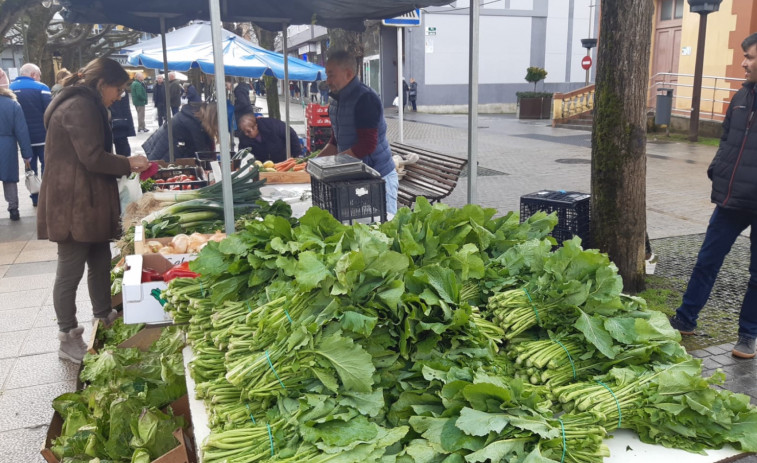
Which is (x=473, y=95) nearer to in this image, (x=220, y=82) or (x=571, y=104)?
(x=220, y=82)

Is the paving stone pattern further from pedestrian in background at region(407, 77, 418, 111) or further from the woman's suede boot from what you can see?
pedestrian in background at region(407, 77, 418, 111)

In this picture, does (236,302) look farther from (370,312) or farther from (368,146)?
(368,146)

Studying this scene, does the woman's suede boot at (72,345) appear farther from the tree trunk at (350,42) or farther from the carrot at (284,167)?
the tree trunk at (350,42)

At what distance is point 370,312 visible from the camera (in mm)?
2184

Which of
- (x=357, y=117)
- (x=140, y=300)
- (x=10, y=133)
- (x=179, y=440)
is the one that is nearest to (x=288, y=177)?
(x=357, y=117)

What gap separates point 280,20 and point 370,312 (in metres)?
6.02

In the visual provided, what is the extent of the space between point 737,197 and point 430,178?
14.3 feet

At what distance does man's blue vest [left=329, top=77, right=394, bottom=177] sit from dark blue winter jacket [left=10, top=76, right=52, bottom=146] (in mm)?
6670

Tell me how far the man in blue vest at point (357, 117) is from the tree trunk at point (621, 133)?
1.85 meters

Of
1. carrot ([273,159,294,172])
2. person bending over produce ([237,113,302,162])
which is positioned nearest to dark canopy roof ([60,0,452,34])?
person bending over produce ([237,113,302,162])

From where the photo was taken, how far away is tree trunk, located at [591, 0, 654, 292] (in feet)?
17.5

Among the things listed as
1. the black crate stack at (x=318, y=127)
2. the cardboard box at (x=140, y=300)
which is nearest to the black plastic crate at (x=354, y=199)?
the cardboard box at (x=140, y=300)

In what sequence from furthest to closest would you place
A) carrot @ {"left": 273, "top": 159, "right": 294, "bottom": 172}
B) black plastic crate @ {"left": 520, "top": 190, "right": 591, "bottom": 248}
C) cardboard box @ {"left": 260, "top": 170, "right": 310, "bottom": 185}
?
carrot @ {"left": 273, "top": 159, "right": 294, "bottom": 172} → cardboard box @ {"left": 260, "top": 170, "right": 310, "bottom": 185} → black plastic crate @ {"left": 520, "top": 190, "right": 591, "bottom": 248}

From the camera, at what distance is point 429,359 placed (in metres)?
2.26
